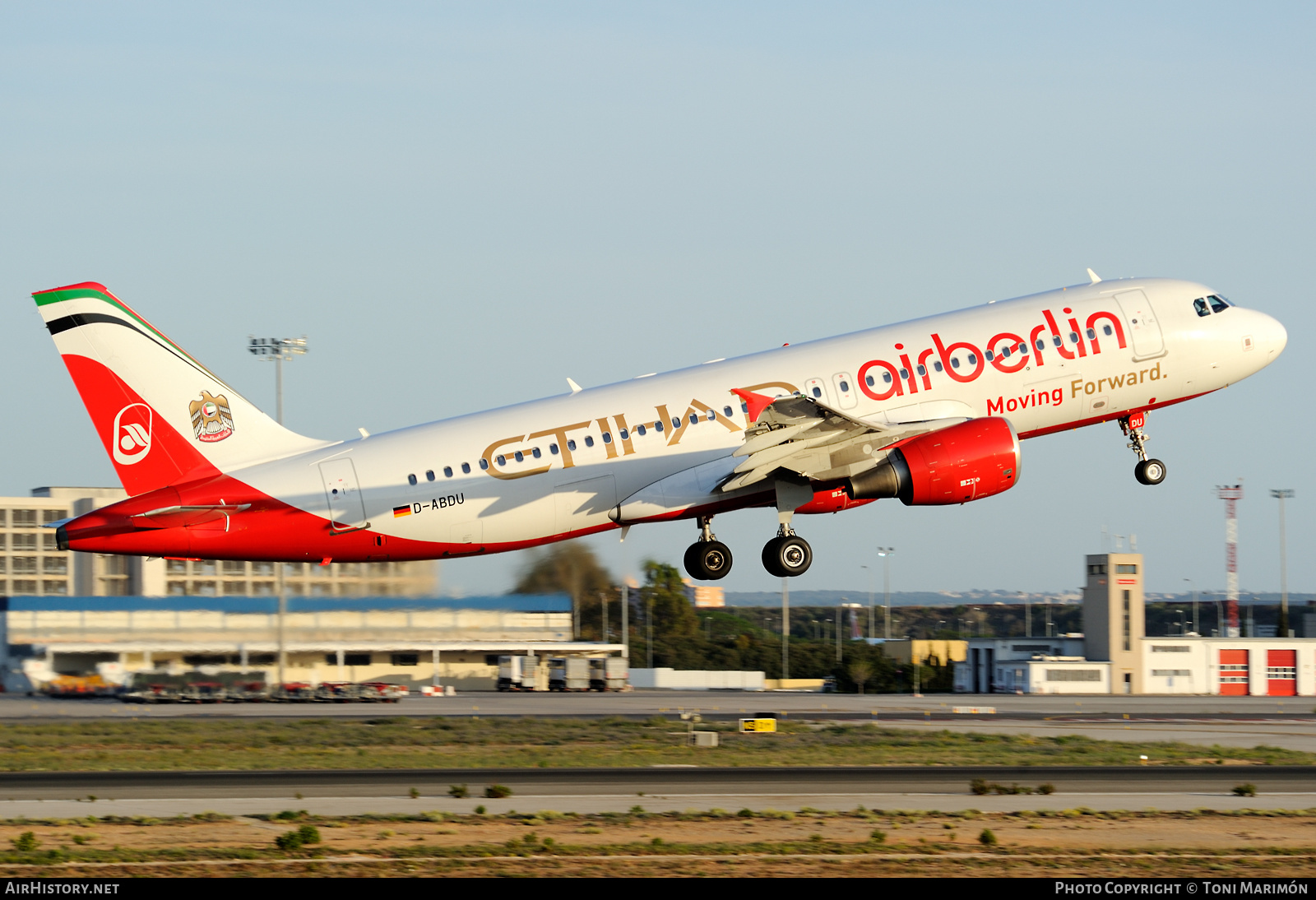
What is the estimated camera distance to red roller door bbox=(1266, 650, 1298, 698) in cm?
11056

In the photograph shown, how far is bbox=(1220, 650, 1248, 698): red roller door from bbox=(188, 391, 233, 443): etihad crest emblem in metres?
90.8

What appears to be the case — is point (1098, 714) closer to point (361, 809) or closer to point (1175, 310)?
point (1175, 310)

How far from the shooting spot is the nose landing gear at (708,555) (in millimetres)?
41688

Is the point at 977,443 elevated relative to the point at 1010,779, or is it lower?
elevated

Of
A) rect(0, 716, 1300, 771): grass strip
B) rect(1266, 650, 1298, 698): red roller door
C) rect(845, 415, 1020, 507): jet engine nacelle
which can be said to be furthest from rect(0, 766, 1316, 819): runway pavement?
rect(1266, 650, 1298, 698): red roller door

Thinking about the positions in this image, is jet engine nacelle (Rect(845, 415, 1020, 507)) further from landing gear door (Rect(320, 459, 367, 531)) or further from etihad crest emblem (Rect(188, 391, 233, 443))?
etihad crest emblem (Rect(188, 391, 233, 443))

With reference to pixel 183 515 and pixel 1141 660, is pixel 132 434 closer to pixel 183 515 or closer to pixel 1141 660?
pixel 183 515

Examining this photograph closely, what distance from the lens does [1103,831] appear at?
27672 millimetres

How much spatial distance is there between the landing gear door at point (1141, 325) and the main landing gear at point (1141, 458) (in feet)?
8.34

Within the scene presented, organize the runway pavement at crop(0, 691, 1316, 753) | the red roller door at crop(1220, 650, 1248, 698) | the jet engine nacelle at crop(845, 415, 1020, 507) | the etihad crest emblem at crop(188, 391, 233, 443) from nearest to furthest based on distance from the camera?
the etihad crest emblem at crop(188, 391, 233, 443) < the jet engine nacelle at crop(845, 415, 1020, 507) < the runway pavement at crop(0, 691, 1316, 753) < the red roller door at crop(1220, 650, 1248, 698)

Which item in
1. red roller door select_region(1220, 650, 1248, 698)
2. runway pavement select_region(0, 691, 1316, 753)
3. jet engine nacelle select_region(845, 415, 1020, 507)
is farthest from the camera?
red roller door select_region(1220, 650, 1248, 698)
